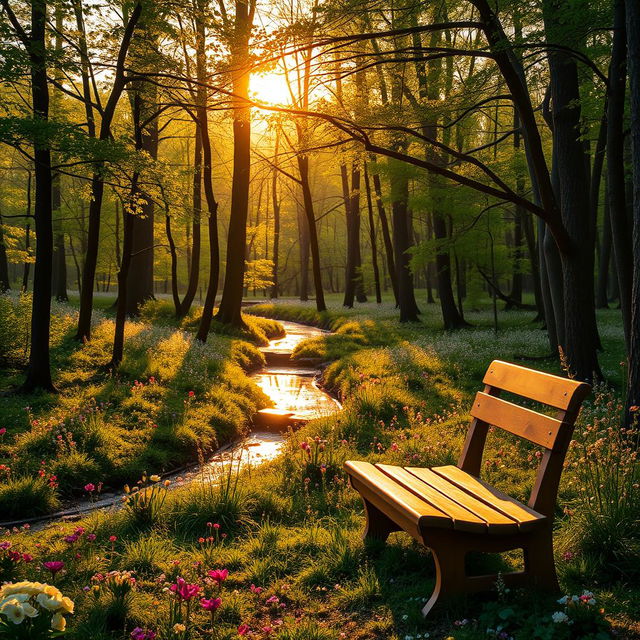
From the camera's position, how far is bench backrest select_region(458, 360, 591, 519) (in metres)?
3.16

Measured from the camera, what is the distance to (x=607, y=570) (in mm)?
3504

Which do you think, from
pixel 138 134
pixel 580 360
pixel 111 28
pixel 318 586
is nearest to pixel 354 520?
pixel 318 586

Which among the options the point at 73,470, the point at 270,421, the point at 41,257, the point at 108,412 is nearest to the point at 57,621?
the point at 73,470

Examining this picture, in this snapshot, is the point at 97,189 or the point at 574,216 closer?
the point at 574,216

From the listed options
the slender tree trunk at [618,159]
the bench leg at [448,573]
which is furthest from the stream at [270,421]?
the slender tree trunk at [618,159]

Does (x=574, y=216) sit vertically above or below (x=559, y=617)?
above

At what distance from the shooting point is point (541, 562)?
3250 millimetres

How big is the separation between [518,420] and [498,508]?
1.96 feet

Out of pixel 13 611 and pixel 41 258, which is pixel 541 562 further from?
pixel 41 258

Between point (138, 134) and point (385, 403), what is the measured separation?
7.14 meters

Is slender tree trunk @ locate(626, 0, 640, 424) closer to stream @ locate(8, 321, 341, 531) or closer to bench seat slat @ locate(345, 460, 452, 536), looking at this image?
bench seat slat @ locate(345, 460, 452, 536)

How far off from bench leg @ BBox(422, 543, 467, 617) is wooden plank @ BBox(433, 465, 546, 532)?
1.26ft

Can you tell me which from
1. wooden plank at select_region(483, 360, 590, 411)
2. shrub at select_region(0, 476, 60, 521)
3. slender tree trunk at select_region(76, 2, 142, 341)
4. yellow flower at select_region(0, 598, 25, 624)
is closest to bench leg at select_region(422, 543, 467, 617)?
wooden plank at select_region(483, 360, 590, 411)

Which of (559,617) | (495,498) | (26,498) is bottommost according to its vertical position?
(26,498)
